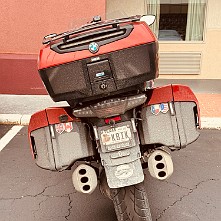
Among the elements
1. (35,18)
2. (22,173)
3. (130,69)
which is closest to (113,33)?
(130,69)

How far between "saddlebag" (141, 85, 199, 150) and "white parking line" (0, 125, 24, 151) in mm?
2853

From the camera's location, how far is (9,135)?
17.7 ft

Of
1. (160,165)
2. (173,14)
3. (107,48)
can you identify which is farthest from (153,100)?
(173,14)

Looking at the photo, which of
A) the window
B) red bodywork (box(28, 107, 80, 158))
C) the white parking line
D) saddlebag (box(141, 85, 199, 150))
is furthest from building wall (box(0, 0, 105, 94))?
saddlebag (box(141, 85, 199, 150))

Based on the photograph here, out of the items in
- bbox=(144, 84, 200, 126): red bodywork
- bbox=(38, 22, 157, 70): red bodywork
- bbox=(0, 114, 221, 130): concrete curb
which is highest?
bbox=(38, 22, 157, 70): red bodywork

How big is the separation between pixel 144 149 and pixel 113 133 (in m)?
0.39

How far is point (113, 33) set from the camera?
230 cm

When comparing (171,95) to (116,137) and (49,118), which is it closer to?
(116,137)

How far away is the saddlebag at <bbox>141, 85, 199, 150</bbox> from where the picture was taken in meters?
2.58

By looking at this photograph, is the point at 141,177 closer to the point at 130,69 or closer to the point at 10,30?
the point at 130,69

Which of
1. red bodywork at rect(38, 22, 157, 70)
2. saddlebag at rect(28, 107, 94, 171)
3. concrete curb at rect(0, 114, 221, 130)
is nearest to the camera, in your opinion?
red bodywork at rect(38, 22, 157, 70)

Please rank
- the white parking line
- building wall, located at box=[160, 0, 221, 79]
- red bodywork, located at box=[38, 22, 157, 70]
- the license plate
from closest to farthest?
red bodywork, located at box=[38, 22, 157, 70] < the license plate < the white parking line < building wall, located at box=[160, 0, 221, 79]

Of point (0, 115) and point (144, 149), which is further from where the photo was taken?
point (0, 115)

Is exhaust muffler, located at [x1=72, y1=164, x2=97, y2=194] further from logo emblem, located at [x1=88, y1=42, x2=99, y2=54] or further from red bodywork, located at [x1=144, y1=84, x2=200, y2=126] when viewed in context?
logo emblem, located at [x1=88, y1=42, x2=99, y2=54]
